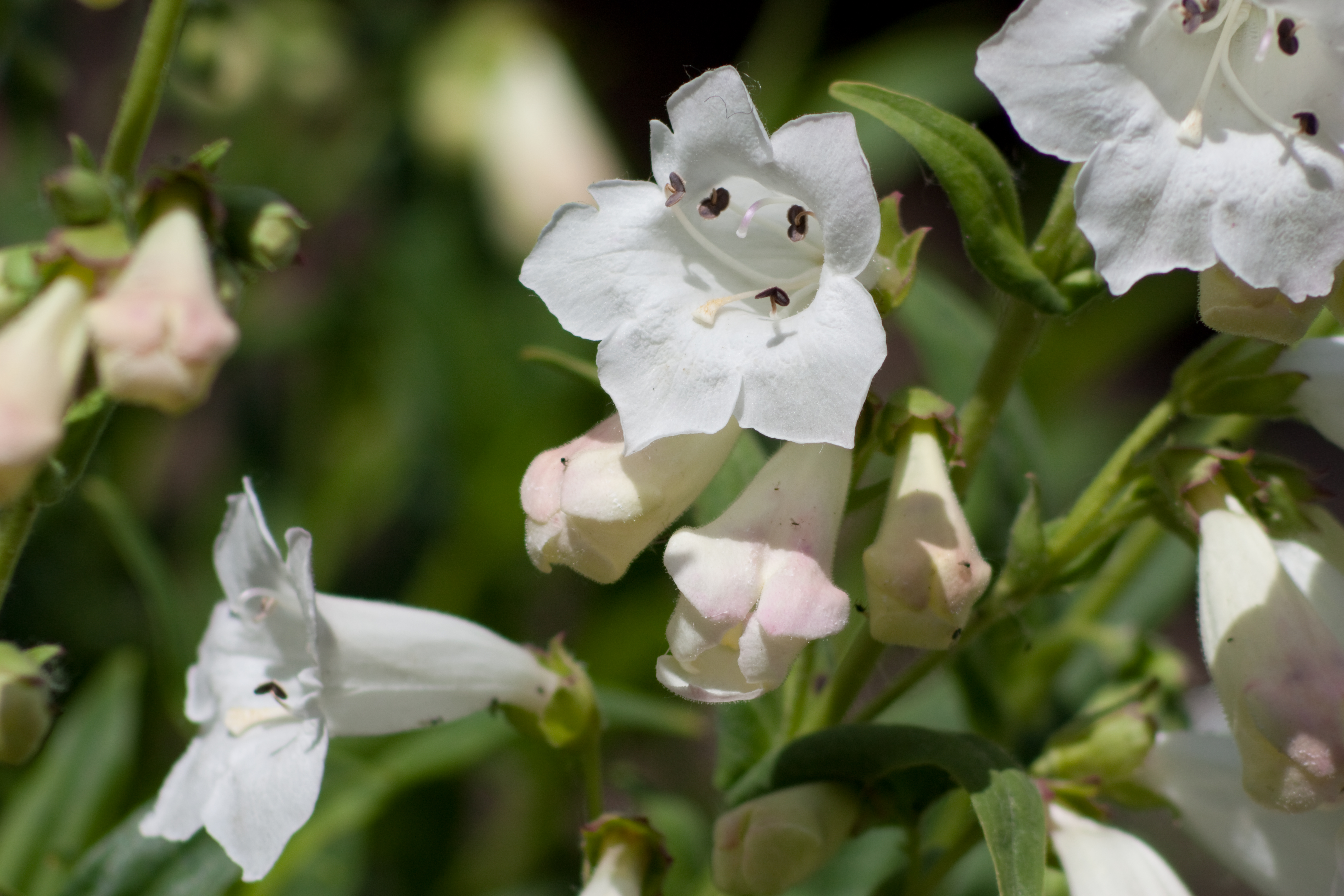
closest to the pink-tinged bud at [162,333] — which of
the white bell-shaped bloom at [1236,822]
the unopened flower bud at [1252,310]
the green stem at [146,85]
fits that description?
the green stem at [146,85]

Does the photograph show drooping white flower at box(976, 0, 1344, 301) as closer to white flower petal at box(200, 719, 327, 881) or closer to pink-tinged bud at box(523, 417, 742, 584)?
pink-tinged bud at box(523, 417, 742, 584)

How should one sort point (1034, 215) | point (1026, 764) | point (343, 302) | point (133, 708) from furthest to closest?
1. point (1034, 215)
2. point (343, 302)
3. point (133, 708)
4. point (1026, 764)

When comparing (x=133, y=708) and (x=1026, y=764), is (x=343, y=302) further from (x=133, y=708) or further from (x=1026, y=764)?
(x=1026, y=764)

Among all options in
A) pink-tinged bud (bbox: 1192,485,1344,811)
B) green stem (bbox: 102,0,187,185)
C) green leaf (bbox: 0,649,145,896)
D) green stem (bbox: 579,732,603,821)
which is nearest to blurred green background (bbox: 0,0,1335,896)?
green leaf (bbox: 0,649,145,896)

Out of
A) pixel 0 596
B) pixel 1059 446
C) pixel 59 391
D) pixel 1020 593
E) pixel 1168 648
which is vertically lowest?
pixel 1059 446

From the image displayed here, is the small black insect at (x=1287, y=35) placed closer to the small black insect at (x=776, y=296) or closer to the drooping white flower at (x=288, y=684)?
the small black insect at (x=776, y=296)

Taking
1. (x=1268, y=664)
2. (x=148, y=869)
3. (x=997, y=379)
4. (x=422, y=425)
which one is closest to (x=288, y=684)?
(x=148, y=869)

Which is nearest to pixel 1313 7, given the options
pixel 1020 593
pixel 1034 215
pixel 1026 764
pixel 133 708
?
pixel 1020 593
